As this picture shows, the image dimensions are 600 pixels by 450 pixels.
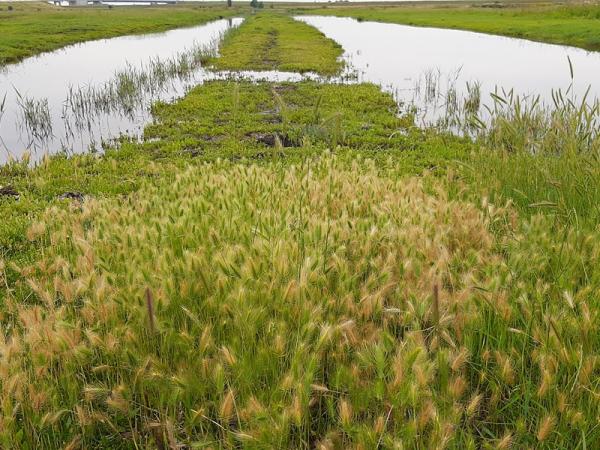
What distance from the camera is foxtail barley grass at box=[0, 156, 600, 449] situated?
7.35ft

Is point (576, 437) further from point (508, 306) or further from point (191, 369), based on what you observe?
point (191, 369)

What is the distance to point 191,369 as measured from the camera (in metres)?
2.62

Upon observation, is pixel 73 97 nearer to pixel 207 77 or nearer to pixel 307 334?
pixel 207 77

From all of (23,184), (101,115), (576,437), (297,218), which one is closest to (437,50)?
(101,115)

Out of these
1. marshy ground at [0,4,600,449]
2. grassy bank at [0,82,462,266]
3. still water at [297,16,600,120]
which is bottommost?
grassy bank at [0,82,462,266]

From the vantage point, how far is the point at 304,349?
245cm

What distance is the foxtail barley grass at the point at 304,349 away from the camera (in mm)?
2240

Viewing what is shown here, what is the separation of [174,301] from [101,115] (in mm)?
12649

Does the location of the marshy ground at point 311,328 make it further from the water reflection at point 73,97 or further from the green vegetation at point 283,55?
the green vegetation at point 283,55

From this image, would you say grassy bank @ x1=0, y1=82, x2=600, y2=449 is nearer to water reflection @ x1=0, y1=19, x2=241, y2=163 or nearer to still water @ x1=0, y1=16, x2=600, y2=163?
water reflection @ x1=0, y1=19, x2=241, y2=163

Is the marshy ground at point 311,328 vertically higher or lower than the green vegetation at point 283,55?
lower

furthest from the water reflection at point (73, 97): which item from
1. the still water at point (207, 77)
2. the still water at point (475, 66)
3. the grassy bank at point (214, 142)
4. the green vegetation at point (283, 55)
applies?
the still water at point (475, 66)

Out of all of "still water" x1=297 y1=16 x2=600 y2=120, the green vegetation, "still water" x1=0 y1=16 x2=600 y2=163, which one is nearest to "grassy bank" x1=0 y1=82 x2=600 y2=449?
"still water" x1=0 y1=16 x2=600 y2=163

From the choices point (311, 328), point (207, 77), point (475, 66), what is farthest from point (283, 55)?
point (311, 328)
